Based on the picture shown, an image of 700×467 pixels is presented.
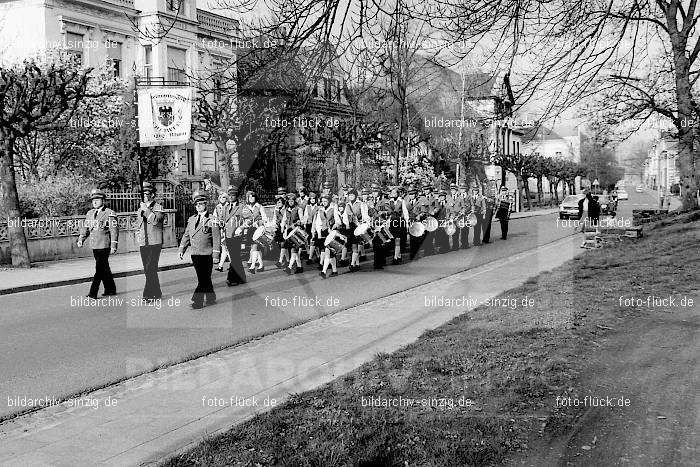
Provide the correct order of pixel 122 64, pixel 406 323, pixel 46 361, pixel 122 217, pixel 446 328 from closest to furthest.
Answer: pixel 46 361 → pixel 446 328 → pixel 406 323 → pixel 122 217 → pixel 122 64

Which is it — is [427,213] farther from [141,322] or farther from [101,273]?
[141,322]

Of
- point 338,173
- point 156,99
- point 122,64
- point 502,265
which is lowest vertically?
point 502,265

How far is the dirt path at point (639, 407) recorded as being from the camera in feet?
16.3

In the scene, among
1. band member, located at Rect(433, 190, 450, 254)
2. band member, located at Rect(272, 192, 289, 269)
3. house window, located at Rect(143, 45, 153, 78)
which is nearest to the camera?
band member, located at Rect(272, 192, 289, 269)

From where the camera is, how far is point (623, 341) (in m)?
8.17

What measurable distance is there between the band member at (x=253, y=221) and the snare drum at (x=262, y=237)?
0.40ft

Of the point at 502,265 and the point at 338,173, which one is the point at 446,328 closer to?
the point at 502,265

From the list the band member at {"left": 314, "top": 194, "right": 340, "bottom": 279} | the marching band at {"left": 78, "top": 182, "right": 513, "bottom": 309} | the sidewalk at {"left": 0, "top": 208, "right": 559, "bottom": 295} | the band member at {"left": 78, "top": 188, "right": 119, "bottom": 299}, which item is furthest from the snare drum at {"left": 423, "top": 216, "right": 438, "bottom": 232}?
the band member at {"left": 78, "top": 188, "right": 119, "bottom": 299}

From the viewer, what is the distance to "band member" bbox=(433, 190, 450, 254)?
22.8 m

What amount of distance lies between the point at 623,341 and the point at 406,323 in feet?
10.8

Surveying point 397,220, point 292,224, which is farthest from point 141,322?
point 397,220

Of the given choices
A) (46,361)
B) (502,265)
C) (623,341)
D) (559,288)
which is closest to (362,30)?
(623,341)

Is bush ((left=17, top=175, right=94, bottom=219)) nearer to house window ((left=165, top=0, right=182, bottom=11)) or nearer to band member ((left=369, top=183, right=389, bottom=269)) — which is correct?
band member ((left=369, top=183, right=389, bottom=269))

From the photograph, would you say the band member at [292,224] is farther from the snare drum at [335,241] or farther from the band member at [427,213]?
the band member at [427,213]
